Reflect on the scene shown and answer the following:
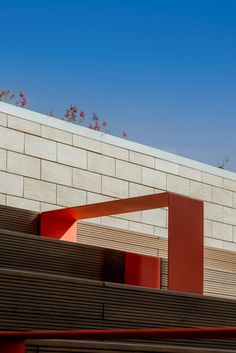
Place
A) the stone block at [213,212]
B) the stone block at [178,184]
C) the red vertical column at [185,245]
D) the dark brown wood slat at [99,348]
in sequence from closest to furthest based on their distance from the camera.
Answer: the dark brown wood slat at [99,348] < the red vertical column at [185,245] < the stone block at [178,184] < the stone block at [213,212]

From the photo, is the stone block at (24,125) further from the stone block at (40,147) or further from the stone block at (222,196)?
the stone block at (222,196)

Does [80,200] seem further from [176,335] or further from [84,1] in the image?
[84,1]

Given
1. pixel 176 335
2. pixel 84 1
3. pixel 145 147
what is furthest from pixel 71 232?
pixel 84 1

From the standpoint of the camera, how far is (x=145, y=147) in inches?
399

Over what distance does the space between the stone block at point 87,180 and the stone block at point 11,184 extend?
76 centimetres

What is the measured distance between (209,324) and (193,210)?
134 centimetres

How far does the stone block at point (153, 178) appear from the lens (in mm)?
10055

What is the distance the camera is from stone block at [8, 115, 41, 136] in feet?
28.0

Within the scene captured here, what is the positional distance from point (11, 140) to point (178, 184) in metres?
2.62

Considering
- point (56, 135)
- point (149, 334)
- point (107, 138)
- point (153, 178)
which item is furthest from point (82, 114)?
point (149, 334)

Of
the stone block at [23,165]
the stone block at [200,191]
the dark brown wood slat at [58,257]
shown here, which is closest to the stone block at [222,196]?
the stone block at [200,191]

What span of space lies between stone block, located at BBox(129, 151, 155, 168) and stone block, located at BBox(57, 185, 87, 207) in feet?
2.84

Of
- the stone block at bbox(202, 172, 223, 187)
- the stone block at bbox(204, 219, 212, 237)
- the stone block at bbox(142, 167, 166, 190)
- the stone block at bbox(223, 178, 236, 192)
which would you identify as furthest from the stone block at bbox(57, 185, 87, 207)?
the stone block at bbox(223, 178, 236, 192)

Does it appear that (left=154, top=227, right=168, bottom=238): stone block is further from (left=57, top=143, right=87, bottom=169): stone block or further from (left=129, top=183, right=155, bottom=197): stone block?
(left=57, top=143, right=87, bottom=169): stone block
